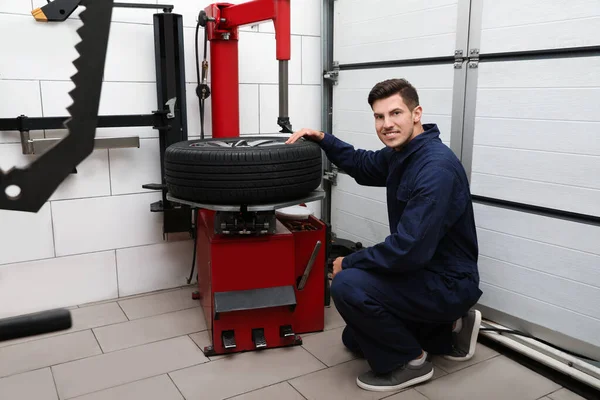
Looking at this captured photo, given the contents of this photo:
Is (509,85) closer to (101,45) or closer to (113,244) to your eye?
(101,45)

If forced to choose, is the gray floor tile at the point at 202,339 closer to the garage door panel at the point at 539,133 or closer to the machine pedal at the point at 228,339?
the machine pedal at the point at 228,339

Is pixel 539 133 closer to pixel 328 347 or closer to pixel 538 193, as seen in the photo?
pixel 538 193

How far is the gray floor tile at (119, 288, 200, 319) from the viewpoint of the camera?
2.73 m

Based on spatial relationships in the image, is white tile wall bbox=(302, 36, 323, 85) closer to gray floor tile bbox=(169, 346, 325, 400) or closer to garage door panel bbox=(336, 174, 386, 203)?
garage door panel bbox=(336, 174, 386, 203)

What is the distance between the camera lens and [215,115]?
2.74m

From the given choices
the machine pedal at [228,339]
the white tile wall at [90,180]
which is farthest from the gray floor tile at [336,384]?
the white tile wall at [90,180]

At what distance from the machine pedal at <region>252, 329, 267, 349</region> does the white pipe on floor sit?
100 cm

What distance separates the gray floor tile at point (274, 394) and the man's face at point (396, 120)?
1.05 meters

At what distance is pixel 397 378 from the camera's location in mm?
2045

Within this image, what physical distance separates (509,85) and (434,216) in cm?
76

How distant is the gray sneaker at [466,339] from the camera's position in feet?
7.15

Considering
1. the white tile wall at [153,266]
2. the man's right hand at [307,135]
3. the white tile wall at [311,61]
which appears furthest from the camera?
the white tile wall at [311,61]

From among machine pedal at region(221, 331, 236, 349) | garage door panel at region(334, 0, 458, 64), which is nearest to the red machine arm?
garage door panel at region(334, 0, 458, 64)

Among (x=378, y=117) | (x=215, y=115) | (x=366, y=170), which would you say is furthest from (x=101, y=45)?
(x=215, y=115)
